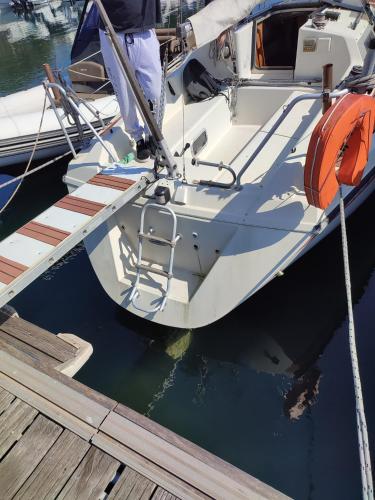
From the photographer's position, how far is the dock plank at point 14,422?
7.79 feet

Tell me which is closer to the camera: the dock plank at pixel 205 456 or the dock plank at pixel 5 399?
the dock plank at pixel 205 456

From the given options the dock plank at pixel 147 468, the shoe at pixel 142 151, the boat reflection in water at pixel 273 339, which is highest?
the shoe at pixel 142 151

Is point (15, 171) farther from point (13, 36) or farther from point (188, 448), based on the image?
point (13, 36)

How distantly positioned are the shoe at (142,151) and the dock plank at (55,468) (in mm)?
2511

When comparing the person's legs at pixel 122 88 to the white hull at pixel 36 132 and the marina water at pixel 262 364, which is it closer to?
the marina water at pixel 262 364

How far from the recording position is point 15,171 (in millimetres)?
6988

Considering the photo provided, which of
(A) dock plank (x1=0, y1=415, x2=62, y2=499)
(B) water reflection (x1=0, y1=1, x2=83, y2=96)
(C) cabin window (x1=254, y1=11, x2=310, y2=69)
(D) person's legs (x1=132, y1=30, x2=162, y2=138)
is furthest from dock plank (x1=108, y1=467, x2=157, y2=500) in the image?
(B) water reflection (x1=0, y1=1, x2=83, y2=96)

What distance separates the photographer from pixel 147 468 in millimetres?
2182

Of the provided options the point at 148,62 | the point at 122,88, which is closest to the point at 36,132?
the point at 122,88

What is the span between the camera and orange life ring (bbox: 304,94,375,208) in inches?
104

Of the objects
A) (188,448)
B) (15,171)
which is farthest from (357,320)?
(15,171)

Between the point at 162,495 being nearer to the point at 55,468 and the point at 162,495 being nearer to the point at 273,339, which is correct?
the point at 55,468

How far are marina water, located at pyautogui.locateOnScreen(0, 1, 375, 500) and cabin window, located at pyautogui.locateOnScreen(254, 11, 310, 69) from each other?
2354 millimetres

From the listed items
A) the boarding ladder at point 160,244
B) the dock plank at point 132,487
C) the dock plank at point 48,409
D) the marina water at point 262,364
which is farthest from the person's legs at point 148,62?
the dock plank at point 132,487
